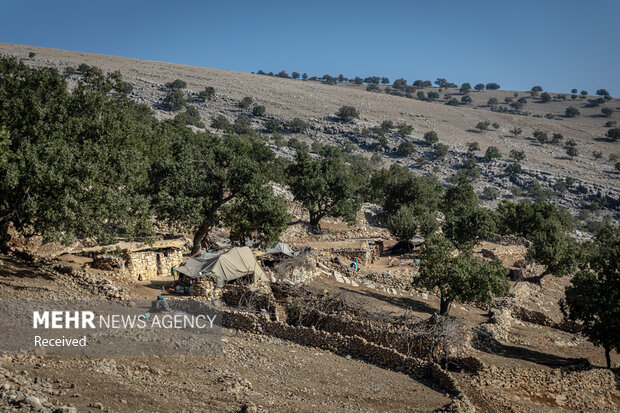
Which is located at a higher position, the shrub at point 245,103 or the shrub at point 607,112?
the shrub at point 607,112

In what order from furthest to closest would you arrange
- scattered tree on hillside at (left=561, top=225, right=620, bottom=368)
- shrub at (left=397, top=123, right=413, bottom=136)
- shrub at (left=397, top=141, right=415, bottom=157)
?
shrub at (left=397, top=123, right=413, bottom=136) < shrub at (left=397, top=141, right=415, bottom=157) < scattered tree on hillside at (left=561, top=225, right=620, bottom=368)

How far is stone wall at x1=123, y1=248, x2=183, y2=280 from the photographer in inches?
837

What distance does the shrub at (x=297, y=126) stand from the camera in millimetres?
100438

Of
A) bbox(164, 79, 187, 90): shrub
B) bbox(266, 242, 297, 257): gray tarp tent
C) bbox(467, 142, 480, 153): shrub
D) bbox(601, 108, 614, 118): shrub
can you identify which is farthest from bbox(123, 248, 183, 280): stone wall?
bbox(601, 108, 614, 118): shrub

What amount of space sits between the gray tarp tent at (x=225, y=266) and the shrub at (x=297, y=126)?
263 feet

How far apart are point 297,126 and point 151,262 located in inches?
3181

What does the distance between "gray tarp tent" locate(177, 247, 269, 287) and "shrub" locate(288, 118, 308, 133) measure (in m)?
80.2

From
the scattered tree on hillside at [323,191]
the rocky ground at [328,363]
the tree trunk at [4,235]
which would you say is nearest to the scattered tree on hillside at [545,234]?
the rocky ground at [328,363]

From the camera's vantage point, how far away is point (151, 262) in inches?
881

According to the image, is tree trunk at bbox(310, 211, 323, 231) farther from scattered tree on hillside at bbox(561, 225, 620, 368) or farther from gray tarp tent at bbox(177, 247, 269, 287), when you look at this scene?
scattered tree on hillside at bbox(561, 225, 620, 368)

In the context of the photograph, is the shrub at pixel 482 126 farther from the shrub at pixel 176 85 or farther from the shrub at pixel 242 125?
the shrub at pixel 176 85

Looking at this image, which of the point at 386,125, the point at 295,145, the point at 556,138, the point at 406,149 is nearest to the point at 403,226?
the point at 295,145

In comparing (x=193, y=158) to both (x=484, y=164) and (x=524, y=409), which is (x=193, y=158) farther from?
(x=484, y=164)

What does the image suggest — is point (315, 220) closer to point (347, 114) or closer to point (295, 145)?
point (295, 145)
